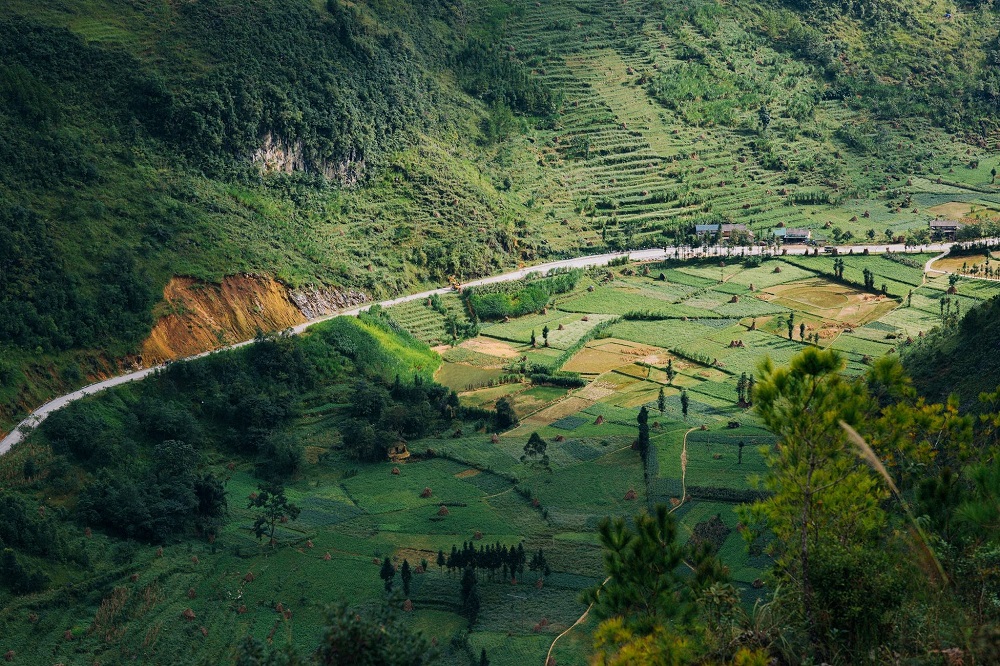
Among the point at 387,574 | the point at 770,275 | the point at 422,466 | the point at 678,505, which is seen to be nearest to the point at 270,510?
the point at 387,574

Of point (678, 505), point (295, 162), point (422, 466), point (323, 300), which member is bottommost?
point (422, 466)

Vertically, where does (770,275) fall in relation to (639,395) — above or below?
above

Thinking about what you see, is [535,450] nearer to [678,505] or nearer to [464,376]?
[678,505]

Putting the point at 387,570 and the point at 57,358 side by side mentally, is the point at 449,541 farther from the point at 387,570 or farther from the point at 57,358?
the point at 57,358

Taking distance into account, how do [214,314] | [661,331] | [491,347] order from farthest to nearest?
1. [661,331]
2. [491,347]
3. [214,314]

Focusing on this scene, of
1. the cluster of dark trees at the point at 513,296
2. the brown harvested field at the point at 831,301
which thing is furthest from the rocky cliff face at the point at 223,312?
the brown harvested field at the point at 831,301

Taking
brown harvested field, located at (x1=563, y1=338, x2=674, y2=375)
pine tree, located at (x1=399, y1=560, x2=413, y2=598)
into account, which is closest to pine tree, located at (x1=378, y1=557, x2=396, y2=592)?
pine tree, located at (x1=399, y1=560, x2=413, y2=598)

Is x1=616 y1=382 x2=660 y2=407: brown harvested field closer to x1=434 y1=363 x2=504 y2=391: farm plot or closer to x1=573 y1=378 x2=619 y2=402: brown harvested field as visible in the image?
x1=573 y1=378 x2=619 y2=402: brown harvested field
